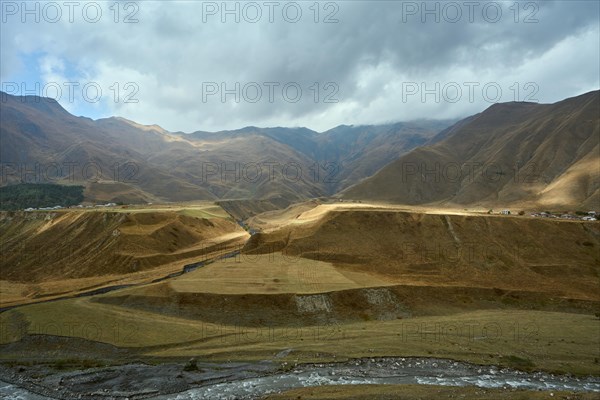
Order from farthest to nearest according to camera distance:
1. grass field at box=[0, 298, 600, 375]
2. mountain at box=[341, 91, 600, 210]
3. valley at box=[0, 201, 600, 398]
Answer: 1. mountain at box=[341, 91, 600, 210]
2. valley at box=[0, 201, 600, 398]
3. grass field at box=[0, 298, 600, 375]

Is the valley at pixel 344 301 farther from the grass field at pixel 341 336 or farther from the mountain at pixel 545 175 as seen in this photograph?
the mountain at pixel 545 175

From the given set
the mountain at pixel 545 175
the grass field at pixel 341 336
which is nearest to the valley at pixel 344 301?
the grass field at pixel 341 336

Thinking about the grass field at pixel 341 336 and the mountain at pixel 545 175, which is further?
the mountain at pixel 545 175

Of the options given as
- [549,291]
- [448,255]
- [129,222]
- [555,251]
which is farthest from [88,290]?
[555,251]

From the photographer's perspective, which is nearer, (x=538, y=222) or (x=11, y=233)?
(x=538, y=222)

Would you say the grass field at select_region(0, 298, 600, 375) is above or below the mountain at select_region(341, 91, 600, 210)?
below

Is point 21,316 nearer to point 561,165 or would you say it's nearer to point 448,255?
point 448,255

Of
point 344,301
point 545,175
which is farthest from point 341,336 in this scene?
point 545,175

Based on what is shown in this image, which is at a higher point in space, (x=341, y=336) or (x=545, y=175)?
(x=545, y=175)

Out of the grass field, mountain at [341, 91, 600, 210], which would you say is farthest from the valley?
mountain at [341, 91, 600, 210]

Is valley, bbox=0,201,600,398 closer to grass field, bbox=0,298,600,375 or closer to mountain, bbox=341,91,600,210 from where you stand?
grass field, bbox=0,298,600,375

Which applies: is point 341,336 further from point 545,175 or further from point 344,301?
point 545,175
